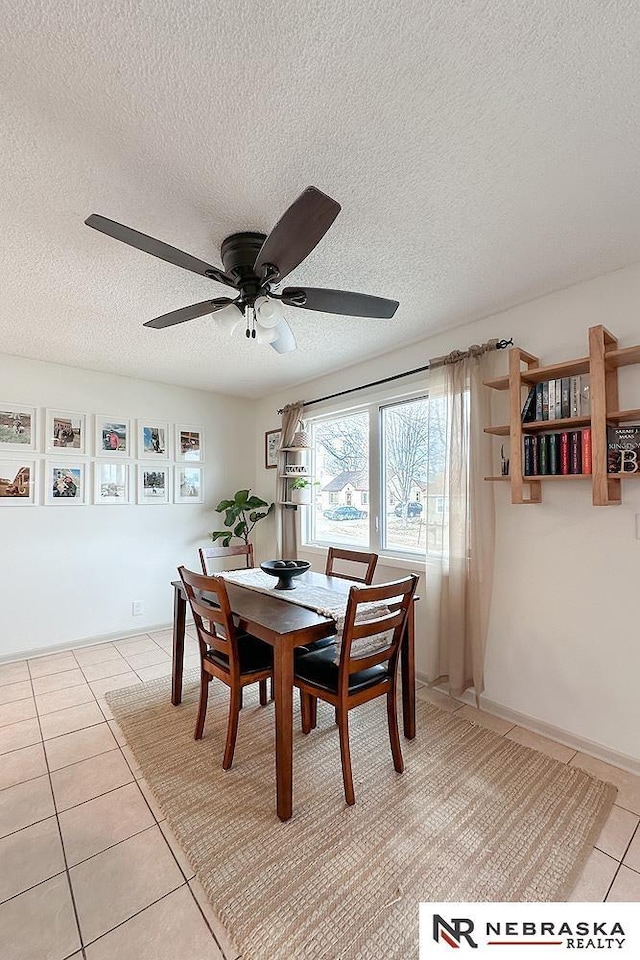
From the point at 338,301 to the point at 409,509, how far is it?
73.2 inches

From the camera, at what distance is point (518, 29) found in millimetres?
1027

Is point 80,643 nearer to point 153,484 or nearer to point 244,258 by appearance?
point 153,484

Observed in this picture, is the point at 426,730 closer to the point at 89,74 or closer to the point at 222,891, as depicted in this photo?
the point at 222,891

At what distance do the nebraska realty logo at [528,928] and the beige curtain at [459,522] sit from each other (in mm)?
1241

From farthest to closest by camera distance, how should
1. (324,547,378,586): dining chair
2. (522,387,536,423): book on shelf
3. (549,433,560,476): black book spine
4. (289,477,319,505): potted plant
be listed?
1. (289,477,319,505): potted plant
2. (324,547,378,586): dining chair
3. (522,387,536,423): book on shelf
4. (549,433,560,476): black book spine

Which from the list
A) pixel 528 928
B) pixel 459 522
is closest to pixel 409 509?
pixel 459 522

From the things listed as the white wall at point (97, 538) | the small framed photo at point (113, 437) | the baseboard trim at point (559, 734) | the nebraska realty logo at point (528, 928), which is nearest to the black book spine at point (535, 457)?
the baseboard trim at point (559, 734)

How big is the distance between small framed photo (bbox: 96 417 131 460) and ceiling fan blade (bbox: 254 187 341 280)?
2935 mm

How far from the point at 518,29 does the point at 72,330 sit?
9.38ft

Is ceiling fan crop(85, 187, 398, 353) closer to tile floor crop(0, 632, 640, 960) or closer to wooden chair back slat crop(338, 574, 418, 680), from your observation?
wooden chair back slat crop(338, 574, 418, 680)

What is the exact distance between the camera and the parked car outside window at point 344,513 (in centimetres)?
366

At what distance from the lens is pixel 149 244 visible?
139cm

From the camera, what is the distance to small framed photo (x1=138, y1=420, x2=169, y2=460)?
13.5 feet

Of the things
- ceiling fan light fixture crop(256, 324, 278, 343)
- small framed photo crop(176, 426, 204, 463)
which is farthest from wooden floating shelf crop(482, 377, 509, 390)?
small framed photo crop(176, 426, 204, 463)
